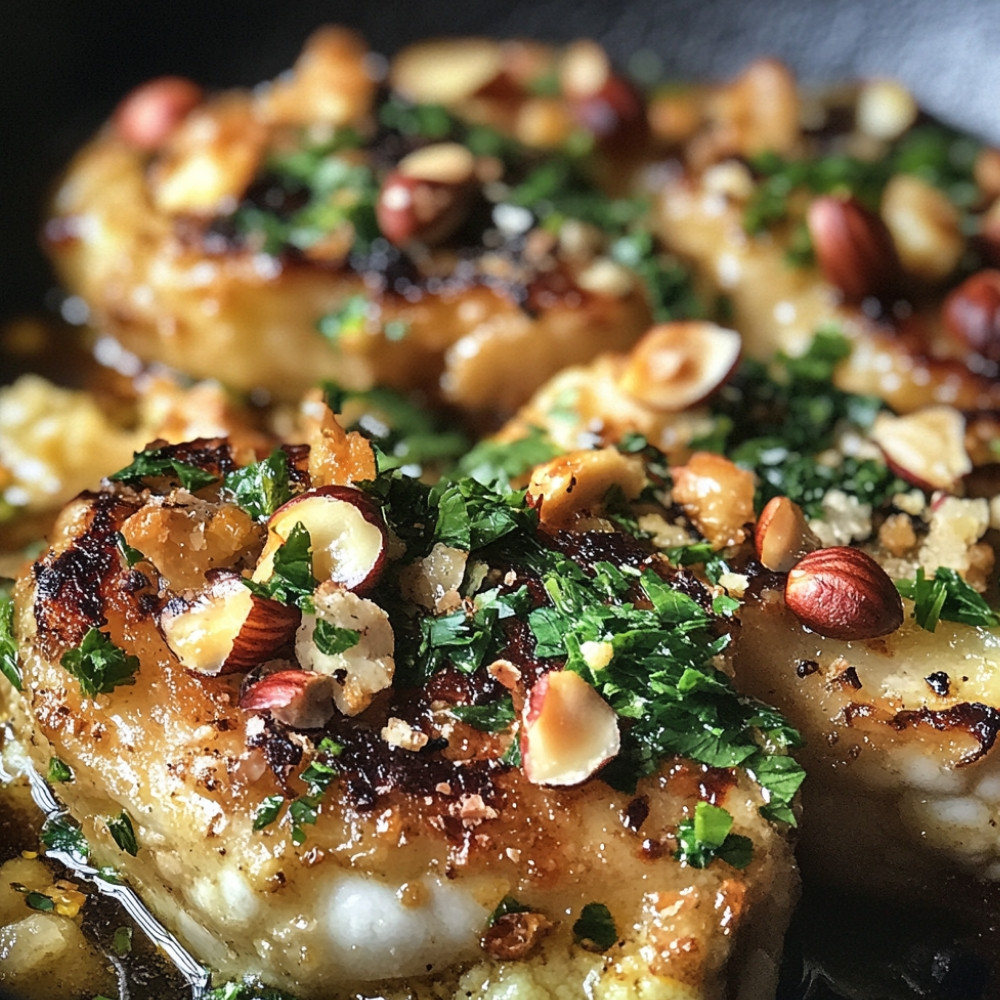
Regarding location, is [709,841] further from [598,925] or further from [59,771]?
[59,771]

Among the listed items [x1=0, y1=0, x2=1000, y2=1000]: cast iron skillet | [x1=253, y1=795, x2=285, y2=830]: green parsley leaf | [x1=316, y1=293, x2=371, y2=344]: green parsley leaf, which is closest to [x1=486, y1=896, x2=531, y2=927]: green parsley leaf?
[x1=253, y1=795, x2=285, y2=830]: green parsley leaf

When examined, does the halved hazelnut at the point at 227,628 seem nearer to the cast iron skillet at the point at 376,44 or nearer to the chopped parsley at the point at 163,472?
the chopped parsley at the point at 163,472

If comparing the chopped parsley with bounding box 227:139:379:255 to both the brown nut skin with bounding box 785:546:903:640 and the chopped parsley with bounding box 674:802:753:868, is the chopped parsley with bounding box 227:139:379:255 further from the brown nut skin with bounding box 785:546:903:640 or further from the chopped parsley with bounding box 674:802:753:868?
the chopped parsley with bounding box 674:802:753:868

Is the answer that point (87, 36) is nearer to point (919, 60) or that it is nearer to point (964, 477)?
point (919, 60)

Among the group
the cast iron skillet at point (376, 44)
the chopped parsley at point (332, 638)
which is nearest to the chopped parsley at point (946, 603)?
the chopped parsley at point (332, 638)

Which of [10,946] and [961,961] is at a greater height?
[10,946]

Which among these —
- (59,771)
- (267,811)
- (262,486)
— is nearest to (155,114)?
(262,486)

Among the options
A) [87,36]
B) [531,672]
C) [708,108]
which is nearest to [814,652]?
[531,672]
